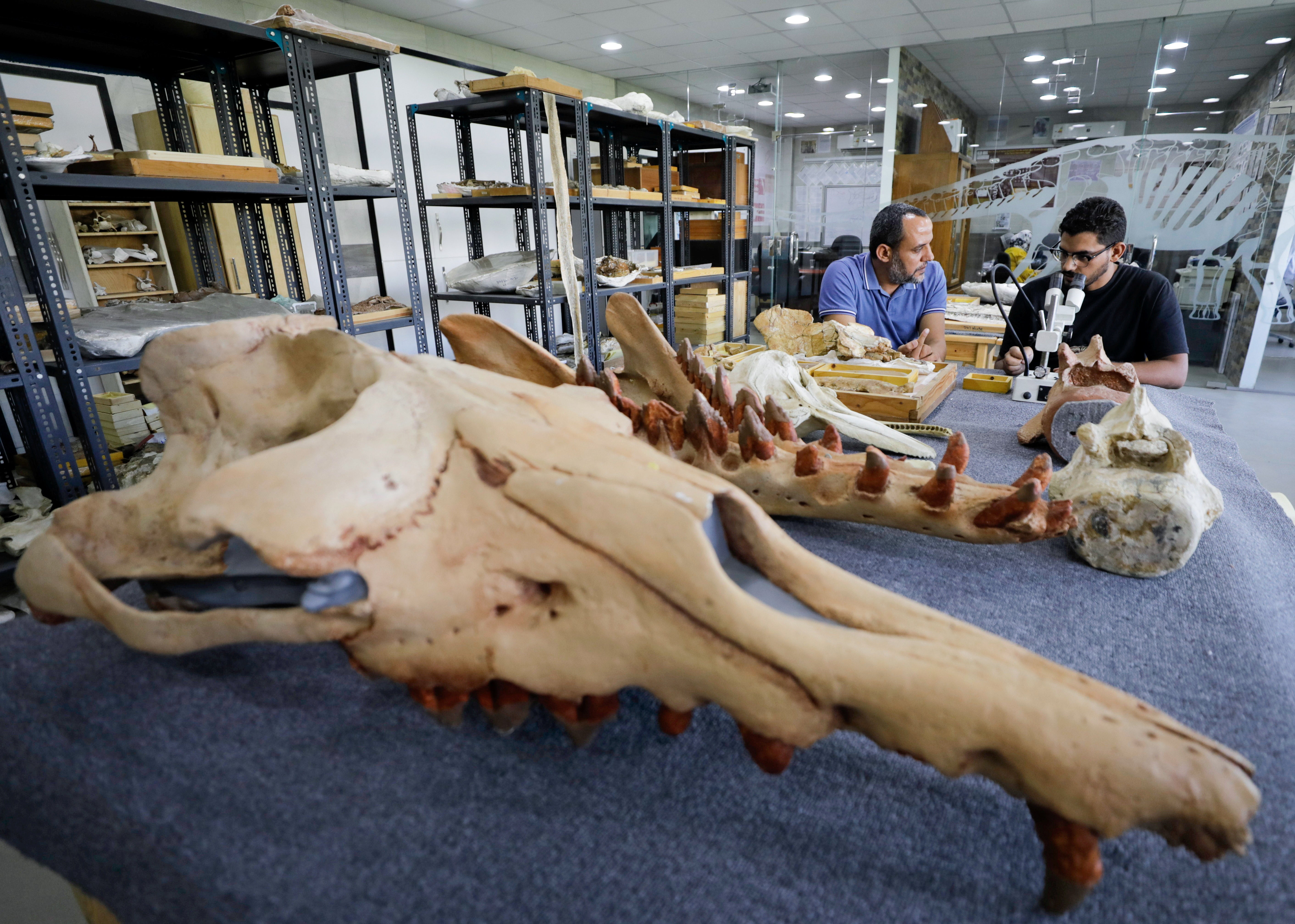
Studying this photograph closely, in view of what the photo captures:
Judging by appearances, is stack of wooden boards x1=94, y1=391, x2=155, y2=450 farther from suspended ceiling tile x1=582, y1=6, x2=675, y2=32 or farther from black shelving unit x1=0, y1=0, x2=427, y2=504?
suspended ceiling tile x1=582, y1=6, x2=675, y2=32

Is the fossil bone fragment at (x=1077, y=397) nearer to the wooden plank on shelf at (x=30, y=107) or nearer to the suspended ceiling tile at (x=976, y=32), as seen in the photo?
the wooden plank on shelf at (x=30, y=107)

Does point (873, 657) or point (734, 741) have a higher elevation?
point (873, 657)

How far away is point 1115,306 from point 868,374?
112 cm

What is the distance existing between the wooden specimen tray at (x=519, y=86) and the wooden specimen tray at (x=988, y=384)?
2367 mm

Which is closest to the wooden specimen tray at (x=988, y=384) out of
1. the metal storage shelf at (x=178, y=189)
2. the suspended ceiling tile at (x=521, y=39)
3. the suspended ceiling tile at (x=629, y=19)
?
the metal storage shelf at (x=178, y=189)

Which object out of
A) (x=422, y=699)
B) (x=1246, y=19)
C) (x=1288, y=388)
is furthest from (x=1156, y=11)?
(x=422, y=699)

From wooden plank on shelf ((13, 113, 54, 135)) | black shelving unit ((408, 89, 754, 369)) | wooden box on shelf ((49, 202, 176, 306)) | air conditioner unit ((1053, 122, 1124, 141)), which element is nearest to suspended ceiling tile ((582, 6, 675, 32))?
black shelving unit ((408, 89, 754, 369))

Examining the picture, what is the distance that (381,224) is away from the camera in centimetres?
569

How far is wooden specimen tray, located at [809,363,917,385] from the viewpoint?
2.26 metres

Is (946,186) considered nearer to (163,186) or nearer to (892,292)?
(892,292)

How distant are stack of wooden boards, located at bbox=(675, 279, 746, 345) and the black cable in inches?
98.7

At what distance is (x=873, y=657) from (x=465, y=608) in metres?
0.39

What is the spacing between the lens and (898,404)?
205 cm

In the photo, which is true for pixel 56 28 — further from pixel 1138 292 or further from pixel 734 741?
pixel 1138 292
